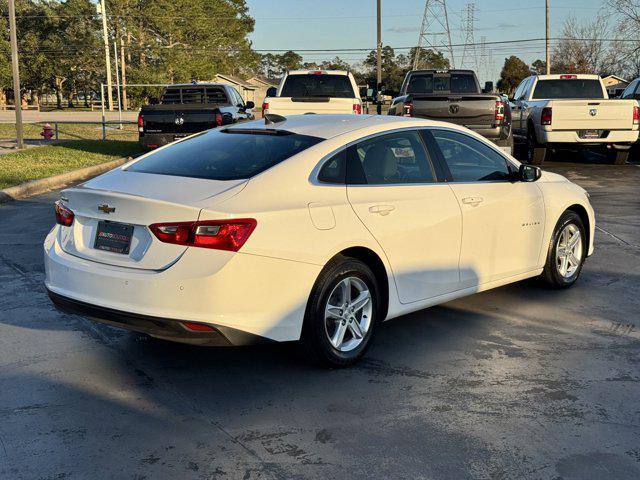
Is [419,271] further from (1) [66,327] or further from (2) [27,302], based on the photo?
(2) [27,302]

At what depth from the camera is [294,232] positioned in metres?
4.43

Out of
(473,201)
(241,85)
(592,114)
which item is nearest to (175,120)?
(592,114)

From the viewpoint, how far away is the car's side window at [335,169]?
4.86 m

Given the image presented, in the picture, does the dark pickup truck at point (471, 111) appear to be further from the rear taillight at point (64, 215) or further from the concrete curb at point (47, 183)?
the rear taillight at point (64, 215)

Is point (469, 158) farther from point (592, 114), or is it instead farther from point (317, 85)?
point (317, 85)

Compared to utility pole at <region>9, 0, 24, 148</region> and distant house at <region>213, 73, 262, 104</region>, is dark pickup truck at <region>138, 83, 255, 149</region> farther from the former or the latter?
distant house at <region>213, 73, 262, 104</region>

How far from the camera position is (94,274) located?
Answer: 14.7 feet

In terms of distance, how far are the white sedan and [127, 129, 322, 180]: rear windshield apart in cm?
2

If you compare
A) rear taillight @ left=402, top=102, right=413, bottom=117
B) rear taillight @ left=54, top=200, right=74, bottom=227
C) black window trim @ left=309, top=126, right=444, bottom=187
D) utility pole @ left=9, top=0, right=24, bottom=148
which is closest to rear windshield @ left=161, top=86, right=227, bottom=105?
utility pole @ left=9, top=0, right=24, bottom=148

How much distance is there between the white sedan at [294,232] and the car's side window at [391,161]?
0.04 feet

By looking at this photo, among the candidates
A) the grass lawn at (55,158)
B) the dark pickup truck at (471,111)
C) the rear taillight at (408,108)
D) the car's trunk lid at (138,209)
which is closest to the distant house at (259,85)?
the grass lawn at (55,158)

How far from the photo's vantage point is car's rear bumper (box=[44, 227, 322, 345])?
4168mm

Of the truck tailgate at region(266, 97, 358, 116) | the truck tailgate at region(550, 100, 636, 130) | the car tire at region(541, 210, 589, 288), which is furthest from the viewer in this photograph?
the truck tailgate at region(550, 100, 636, 130)

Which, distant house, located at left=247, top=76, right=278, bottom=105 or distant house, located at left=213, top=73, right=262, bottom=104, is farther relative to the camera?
distant house, located at left=247, top=76, right=278, bottom=105
